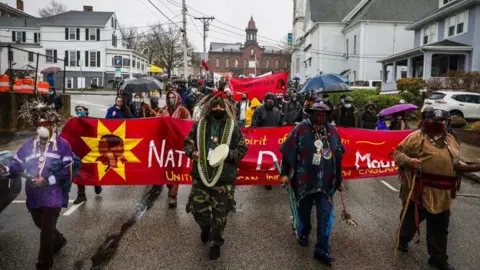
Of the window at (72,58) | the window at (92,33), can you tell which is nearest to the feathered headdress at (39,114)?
the window at (72,58)

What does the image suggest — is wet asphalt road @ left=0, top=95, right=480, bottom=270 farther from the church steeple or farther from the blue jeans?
the church steeple

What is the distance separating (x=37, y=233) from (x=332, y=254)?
151 inches

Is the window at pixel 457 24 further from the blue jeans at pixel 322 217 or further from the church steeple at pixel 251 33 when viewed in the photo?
the church steeple at pixel 251 33

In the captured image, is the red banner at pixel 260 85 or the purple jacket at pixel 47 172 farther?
the red banner at pixel 260 85

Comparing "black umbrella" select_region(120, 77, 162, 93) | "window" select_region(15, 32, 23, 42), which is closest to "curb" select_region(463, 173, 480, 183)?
"black umbrella" select_region(120, 77, 162, 93)

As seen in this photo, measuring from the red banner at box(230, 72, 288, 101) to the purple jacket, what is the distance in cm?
854

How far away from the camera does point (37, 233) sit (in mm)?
5539

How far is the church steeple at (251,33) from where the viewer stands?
12634 centimetres

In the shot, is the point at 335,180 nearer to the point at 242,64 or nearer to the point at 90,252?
the point at 90,252

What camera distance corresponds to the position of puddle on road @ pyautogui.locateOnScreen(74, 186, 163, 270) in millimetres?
4570

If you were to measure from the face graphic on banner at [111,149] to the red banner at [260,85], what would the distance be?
629 cm

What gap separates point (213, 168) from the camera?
4.90 metres

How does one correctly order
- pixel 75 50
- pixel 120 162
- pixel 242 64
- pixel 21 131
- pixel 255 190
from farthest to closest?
pixel 242 64 < pixel 75 50 < pixel 21 131 < pixel 255 190 < pixel 120 162

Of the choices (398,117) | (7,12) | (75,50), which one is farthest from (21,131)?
(7,12)
